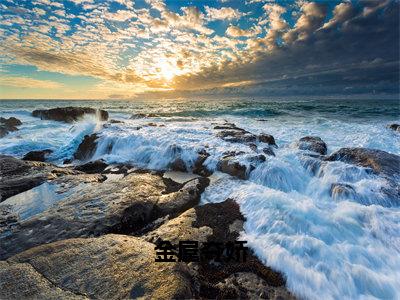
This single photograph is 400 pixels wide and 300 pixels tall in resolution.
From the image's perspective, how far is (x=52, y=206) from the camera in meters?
5.45

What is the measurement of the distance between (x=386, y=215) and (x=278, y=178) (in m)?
2.67

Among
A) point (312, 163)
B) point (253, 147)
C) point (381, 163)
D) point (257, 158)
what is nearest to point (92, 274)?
point (257, 158)

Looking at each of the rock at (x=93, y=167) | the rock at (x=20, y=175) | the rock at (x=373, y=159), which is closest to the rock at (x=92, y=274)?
the rock at (x=20, y=175)

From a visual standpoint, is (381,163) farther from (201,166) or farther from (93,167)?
(93,167)

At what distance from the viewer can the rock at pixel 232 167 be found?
306 inches

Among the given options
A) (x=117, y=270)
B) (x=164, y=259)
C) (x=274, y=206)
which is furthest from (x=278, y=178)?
(x=117, y=270)

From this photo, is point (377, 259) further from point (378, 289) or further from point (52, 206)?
point (52, 206)

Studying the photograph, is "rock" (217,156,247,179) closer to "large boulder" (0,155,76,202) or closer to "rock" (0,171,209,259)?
"rock" (0,171,209,259)

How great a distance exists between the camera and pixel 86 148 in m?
11.5

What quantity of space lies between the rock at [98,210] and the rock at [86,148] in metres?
4.36

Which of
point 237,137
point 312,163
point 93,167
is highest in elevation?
point 237,137

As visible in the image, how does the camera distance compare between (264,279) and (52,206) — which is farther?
(52,206)

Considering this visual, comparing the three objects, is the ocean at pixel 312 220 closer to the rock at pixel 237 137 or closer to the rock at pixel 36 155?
the rock at pixel 237 137

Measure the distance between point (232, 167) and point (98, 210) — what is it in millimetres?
4329
